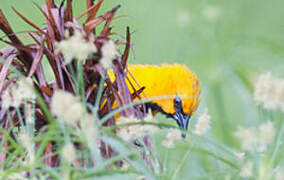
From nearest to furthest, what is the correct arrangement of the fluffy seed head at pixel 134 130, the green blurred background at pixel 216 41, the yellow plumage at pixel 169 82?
the fluffy seed head at pixel 134 130 → the yellow plumage at pixel 169 82 → the green blurred background at pixel 216 41

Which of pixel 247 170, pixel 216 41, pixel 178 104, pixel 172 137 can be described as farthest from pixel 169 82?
pixel 247 170

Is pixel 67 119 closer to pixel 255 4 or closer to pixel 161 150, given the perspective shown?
pixel 161 150

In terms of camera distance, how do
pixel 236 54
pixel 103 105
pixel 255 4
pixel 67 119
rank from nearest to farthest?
pixel 67 119 → pixel 103 105 → pixel 236 54 → pixel 255 4

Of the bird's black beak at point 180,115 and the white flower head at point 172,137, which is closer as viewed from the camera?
the white flower head at point 172,137

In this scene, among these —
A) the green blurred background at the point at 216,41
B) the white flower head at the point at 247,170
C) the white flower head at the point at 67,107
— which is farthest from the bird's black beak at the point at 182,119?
the white flower head at the point at 67,107

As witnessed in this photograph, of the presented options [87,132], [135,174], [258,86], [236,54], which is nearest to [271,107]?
[258,86]

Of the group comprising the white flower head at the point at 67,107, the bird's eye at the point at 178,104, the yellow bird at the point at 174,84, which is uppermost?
the white flower head at the point at 67,107

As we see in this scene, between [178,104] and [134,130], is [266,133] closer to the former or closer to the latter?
[134,130]

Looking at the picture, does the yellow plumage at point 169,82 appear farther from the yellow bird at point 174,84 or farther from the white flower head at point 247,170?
the white flower head at point 247,170

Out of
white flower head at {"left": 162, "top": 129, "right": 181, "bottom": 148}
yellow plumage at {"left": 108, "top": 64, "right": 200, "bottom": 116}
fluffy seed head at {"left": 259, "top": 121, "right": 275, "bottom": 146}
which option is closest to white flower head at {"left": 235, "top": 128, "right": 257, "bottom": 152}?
fluffy seed head at {"left": 259, "top": 121, "right": 275, "bottom": 146}
